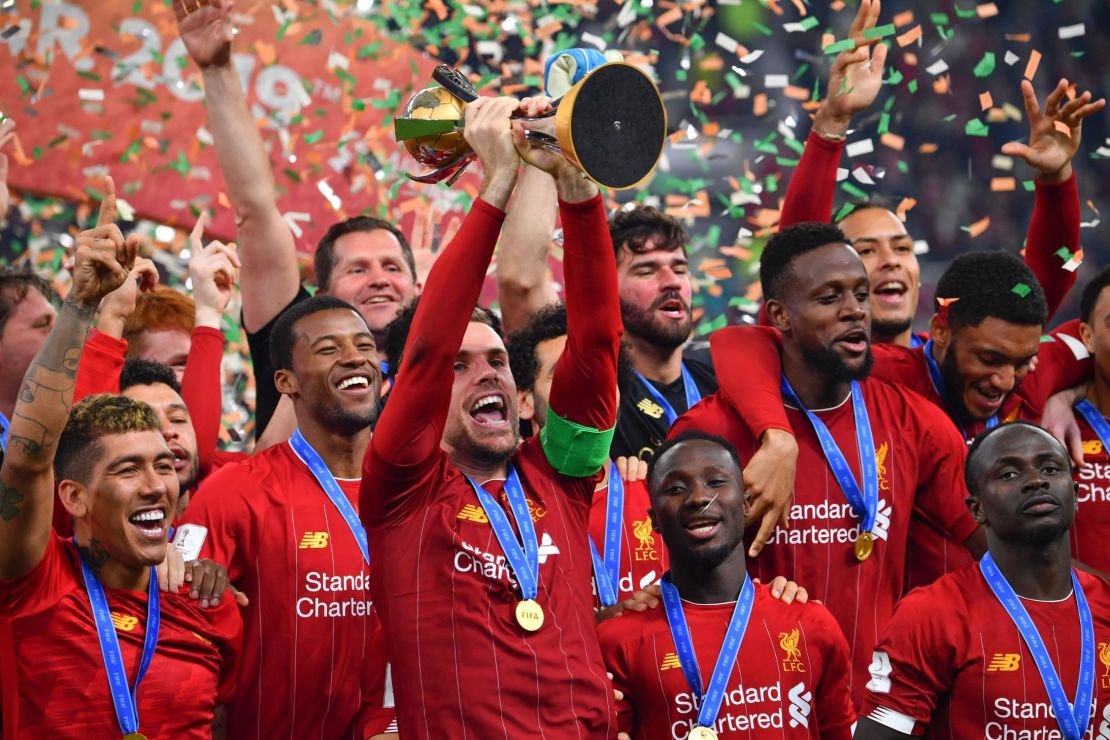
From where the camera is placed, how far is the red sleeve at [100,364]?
13.4ft

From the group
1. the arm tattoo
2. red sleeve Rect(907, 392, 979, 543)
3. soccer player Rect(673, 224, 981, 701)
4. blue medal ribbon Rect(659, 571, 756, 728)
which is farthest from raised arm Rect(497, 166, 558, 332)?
the arm tattoo

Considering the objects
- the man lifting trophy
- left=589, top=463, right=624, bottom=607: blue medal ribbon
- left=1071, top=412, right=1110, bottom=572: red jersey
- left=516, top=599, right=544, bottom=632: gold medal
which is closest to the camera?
the man lifting trophy

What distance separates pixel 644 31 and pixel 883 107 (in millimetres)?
1407

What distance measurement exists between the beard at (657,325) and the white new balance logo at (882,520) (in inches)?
36.5

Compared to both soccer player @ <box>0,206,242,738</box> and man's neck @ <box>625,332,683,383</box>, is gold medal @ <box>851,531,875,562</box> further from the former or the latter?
soccer player @ <box>0,206,242,738</box>

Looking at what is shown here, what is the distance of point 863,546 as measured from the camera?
12.6 feet

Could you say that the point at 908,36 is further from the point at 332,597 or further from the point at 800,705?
the point at 332,597

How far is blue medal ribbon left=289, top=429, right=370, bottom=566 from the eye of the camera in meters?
3.74

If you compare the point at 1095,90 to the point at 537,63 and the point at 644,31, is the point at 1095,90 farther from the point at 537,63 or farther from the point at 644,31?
the point at 537,63

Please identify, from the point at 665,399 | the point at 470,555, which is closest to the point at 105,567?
the point at 470,555

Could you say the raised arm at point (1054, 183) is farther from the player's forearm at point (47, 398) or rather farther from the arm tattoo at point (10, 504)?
the arm tattoo at point (10, 504)

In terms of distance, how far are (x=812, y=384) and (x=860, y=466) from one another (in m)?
0.26

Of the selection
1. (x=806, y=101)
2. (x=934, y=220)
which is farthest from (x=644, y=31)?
(x=934, y=220)

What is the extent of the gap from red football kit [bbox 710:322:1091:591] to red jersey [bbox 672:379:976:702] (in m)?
0.09
